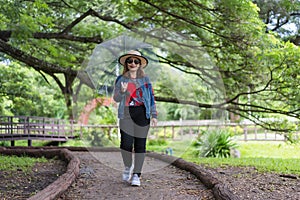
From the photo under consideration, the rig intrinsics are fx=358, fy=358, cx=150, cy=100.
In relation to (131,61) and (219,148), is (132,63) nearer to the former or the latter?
(131,61)

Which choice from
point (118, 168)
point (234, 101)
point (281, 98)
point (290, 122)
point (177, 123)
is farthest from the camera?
point (234, 101)

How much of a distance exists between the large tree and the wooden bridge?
153 inches

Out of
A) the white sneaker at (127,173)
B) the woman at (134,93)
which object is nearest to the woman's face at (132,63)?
the woman at (134,93)

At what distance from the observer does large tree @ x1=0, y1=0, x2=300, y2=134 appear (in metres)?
6.41

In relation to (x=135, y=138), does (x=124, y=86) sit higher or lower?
higher

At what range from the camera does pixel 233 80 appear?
355 inches

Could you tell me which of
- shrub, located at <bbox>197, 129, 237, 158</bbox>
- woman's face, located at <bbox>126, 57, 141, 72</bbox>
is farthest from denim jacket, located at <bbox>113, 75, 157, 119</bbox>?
shrub, located at <bbox>197, 129, 237, 158</bbox>

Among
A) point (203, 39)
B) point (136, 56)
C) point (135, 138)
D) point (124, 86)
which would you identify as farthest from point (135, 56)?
point (203, 39)

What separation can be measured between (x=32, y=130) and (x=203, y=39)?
27.4 ft

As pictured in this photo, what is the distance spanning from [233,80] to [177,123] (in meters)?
4.75

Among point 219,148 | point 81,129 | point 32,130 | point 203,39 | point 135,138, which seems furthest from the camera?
point 32,130

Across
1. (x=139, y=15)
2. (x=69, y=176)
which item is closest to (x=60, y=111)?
(x=139, y=15)

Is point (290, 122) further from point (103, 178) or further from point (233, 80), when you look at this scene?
point (103, 178)

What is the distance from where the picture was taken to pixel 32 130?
44.5 feet
